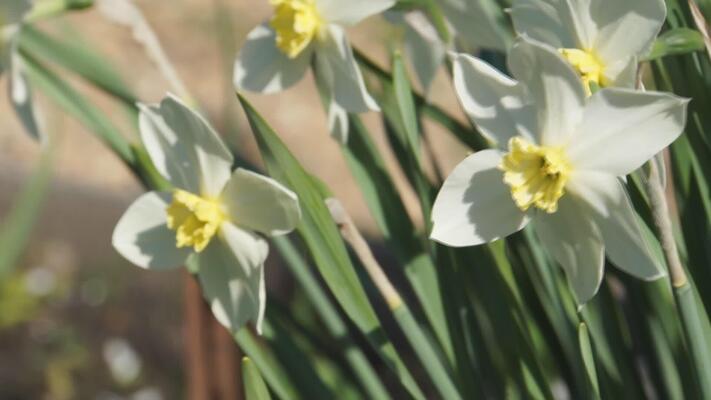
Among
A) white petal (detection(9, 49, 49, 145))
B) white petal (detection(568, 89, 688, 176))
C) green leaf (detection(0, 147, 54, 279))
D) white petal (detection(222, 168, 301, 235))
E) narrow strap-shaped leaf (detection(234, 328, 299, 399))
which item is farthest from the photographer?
green leaf (detection(0, 147, 54, 279))

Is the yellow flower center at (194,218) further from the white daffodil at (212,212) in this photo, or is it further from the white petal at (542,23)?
the white petal at (542,23)

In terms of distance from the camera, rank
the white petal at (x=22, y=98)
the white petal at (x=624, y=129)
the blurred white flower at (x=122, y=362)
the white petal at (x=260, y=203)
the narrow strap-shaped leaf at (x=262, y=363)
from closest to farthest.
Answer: the white petal at (x=624, y=129) < the white petal at (x=260, y=203) < the narrow strap-shaped leaf at (x=262, y=363) < the white petal at (x=22, y=98) < the blurred white flower at (x=122, y=362)

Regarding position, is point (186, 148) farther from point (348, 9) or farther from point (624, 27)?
point (624, 27)

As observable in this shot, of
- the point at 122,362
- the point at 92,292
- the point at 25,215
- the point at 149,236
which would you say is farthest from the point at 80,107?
the point at 92,292

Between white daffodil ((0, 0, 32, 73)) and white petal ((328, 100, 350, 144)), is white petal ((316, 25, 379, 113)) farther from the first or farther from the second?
white daffodil ((0, 0, 32, 73))

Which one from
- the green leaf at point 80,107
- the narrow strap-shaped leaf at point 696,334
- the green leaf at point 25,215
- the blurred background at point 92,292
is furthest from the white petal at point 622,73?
the blurred background at point 92,292

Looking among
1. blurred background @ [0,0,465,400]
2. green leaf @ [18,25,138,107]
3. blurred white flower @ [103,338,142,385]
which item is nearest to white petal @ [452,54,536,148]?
green leaf @ [18,25,138,107]

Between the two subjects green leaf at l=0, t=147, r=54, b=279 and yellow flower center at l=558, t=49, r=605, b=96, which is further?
green leaf at l=0, t=147, r=54, b=279
